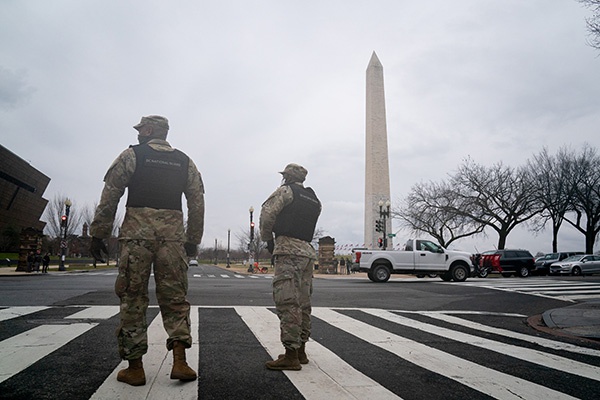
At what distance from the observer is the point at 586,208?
37.4 m

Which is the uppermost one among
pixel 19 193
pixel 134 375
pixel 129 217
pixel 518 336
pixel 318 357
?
pixel 19 193

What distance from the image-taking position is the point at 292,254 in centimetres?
412

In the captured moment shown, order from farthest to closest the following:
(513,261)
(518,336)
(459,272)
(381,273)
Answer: (513,261)
(459,272)
(381,273)
(518,336)

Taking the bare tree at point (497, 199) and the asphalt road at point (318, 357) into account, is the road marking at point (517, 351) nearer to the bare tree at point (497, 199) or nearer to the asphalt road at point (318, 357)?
the asphalt road at point (318, 357)

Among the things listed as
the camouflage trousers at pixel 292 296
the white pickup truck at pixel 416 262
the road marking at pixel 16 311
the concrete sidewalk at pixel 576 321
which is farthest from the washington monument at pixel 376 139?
the camouflage trousers at pixel 292 296

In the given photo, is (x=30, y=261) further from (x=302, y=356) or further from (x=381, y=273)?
(x=302, y=356)

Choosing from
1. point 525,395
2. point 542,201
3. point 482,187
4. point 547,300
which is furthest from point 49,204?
point 525,395

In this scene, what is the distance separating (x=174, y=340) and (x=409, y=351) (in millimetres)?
2667

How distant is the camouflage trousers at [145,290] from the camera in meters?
3.36

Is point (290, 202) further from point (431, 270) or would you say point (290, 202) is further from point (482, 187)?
point (482, 187)

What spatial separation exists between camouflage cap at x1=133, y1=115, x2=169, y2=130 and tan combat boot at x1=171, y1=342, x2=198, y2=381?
1881 mm

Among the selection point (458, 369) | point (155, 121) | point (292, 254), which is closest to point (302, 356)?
point (292, 254)

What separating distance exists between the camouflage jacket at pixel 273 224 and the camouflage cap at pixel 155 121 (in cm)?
120

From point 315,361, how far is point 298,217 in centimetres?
139
